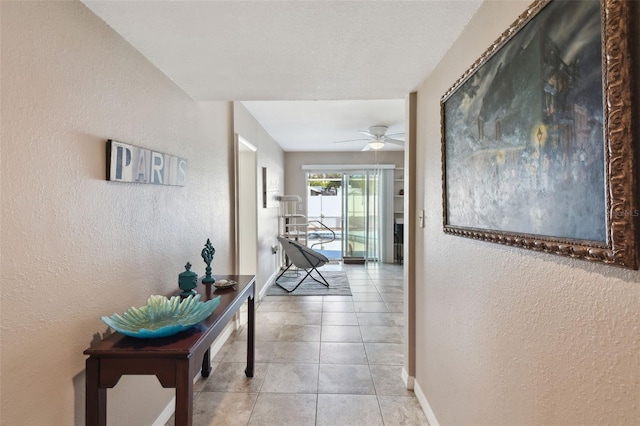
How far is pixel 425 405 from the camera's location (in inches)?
75.4

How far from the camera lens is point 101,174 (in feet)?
4.41

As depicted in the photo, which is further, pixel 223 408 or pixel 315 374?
pixel 315 374

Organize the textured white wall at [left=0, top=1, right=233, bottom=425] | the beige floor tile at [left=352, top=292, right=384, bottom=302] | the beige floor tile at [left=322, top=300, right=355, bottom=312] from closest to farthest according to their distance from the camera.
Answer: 1. the textured white wall at [left=0, top=1, right=233, bottom=425]
2. the beige floor tile at [left=322, top=300, right=355, bottom=312]
3. the beige floor tile at [left=352, top=292, right=384, bottom=302]

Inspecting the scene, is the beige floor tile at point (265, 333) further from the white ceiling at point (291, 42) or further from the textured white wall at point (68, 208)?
the white ceiling at point (291, 42)

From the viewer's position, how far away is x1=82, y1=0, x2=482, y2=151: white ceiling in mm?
1215

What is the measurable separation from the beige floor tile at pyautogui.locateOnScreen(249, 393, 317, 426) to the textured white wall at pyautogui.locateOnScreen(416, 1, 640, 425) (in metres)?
0.76

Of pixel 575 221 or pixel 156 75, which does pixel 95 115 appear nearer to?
pixel 156 75

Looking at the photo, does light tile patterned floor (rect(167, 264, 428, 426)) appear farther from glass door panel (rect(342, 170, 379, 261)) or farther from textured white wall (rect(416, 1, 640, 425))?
glass door panel (rect(342, 170, 379, 261))

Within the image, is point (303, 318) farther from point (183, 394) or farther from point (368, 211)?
point (368, 211)

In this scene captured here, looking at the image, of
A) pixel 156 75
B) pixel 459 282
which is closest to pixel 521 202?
pixel 459 282

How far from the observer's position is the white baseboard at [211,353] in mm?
1838

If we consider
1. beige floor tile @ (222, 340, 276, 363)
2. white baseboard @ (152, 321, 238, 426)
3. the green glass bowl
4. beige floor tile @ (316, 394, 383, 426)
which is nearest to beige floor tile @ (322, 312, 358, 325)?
beige floor tile @ (222, 340, 276, 363)

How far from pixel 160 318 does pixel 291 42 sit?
1438 mm

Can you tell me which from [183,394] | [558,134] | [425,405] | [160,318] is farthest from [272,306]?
[558,134]
